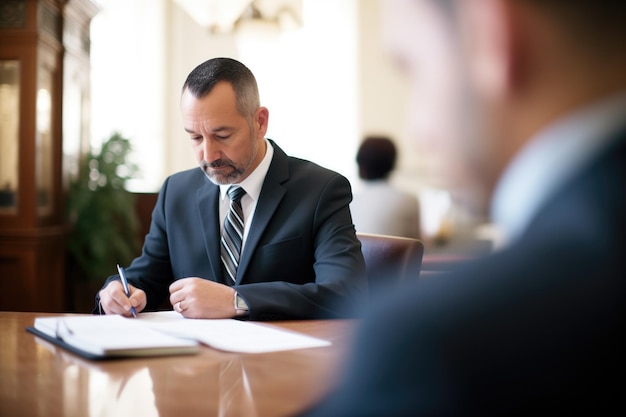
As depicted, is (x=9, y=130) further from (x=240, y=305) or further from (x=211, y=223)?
(x=240, y=305)

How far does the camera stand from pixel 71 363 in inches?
48.4

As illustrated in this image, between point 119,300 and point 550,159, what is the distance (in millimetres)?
1419

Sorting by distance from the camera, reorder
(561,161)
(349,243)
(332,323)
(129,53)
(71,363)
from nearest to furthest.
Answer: (561,161), (71,363), (332,323), (349,243), (129,53)

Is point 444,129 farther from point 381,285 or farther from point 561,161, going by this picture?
point 381,285

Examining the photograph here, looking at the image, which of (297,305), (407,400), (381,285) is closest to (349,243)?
(381,285)

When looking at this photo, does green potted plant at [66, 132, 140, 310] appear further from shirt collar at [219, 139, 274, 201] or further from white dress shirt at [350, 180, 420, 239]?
shirt collar at [219, 139, 274, 201]

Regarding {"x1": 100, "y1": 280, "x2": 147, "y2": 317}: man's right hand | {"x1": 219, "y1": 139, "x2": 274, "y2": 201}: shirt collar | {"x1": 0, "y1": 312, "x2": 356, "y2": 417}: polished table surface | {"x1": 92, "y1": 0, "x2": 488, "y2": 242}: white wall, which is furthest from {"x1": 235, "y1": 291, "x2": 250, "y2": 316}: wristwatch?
{"x1": 92, "y1": 0, "x2": 488, "y2": 242}: white wall

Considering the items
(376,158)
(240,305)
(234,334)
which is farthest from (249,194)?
(376,158)

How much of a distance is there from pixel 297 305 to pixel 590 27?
1.36 metres

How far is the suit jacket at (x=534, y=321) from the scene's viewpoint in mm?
413

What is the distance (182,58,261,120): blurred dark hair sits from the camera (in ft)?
6.56

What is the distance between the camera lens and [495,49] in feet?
1.31

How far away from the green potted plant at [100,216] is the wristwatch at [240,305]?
385 cm

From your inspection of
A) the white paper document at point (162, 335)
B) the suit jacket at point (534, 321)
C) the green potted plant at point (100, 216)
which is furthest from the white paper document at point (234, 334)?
the green potted plant at point (100, 216)
